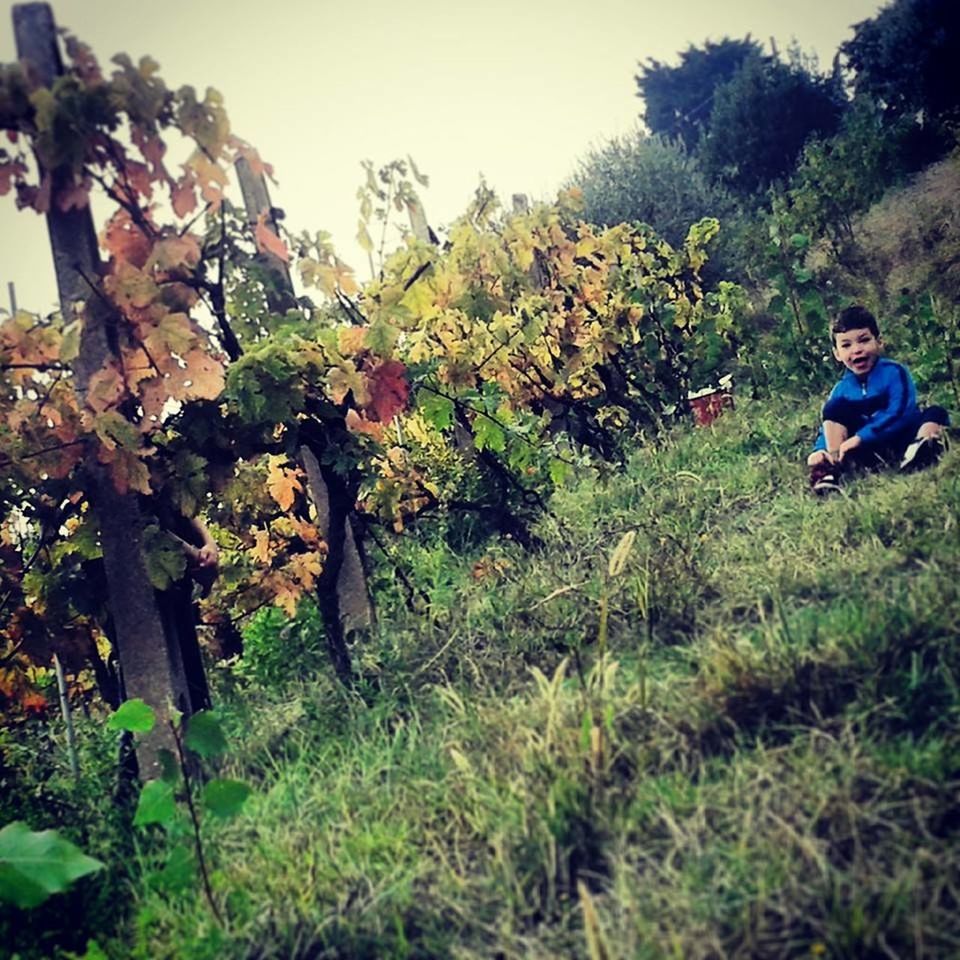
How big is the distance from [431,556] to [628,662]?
6.64 feet

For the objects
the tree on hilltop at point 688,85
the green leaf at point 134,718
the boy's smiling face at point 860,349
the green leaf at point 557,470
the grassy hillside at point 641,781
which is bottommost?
the grassy hillside at point 641,781

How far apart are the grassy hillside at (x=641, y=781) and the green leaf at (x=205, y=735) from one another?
281 millimetres

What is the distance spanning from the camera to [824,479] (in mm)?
3260

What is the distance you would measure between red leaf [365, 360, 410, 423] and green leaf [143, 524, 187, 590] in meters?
0.99

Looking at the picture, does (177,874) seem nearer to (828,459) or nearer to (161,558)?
(161,558)

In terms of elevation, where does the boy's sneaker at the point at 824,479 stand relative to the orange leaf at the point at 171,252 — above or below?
below

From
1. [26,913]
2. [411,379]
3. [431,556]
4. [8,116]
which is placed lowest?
[26,913]

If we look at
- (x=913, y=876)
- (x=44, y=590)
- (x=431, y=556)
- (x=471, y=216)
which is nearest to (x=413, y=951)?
(x=913, y=876)

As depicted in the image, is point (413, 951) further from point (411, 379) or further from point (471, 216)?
point (471, 216)

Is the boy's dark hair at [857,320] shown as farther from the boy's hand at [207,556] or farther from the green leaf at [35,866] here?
the green leaf at [35,866]

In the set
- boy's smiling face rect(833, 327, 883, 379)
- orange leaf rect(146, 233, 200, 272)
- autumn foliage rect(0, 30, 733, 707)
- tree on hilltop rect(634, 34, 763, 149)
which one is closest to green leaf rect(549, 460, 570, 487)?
autumn foliage rect(0, 30, 733, 707)

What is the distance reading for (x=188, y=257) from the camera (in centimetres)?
241

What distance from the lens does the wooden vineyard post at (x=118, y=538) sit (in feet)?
7.48

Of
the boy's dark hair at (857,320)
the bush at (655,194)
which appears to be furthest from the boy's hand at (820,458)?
the bush at (655,194)
